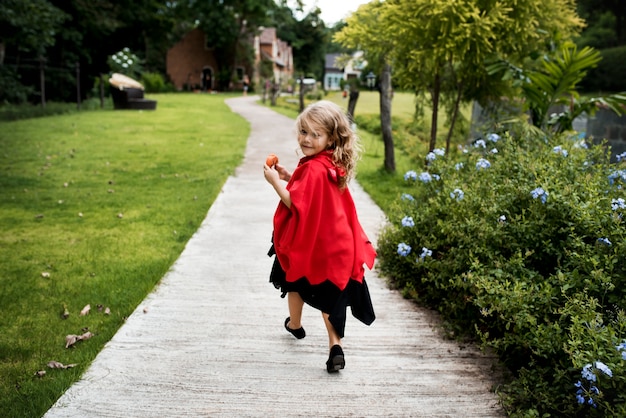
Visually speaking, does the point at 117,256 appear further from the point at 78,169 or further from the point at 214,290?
the point at 78,169

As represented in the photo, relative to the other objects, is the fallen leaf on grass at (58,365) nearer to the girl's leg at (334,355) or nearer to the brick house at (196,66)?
the girl's leg at (334,355)

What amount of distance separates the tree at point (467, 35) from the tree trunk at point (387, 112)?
2.41 ft

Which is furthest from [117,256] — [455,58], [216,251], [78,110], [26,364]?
[78,110]

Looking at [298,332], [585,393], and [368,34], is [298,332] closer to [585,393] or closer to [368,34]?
[585,393]

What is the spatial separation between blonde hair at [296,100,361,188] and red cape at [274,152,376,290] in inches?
2.7

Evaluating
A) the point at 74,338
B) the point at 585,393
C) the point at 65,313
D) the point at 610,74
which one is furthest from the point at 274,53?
the point at 585,393

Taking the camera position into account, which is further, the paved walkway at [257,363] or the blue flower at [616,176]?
the blue flower at [616,176]

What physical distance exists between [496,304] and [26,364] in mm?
2780

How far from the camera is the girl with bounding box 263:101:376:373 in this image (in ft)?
10.1

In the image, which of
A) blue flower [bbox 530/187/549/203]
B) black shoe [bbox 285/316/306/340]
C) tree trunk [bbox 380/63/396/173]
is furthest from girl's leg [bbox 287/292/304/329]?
tree trunk [bbox 380/63/396/173]

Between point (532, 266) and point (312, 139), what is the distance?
5.78 ft

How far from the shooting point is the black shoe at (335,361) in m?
3.19

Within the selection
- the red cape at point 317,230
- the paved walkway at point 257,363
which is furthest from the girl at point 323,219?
the paved walkway at point 257,363

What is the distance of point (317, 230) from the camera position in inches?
122
